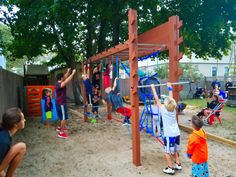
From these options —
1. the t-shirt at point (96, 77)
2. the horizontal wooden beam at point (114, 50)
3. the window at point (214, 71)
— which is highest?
the window at point (214, 71)

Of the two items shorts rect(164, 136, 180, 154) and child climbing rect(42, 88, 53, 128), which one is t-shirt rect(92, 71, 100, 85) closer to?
child climbing rect(42, 88, 53, 128)

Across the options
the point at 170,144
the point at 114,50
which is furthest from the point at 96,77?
the point at 170,144

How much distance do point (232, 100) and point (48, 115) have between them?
10523 mm

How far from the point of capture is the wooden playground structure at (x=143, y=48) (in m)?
4.88

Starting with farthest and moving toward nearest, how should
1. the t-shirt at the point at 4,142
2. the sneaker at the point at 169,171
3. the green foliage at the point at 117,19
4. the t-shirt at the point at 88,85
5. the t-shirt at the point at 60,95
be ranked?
the green foliage at the point at 117,19, the t-shirt at the point at 88,85, the t-shirt at the point at 60,95, the sneaker at the point at 169,171, the t-shirt at the point at 4,142

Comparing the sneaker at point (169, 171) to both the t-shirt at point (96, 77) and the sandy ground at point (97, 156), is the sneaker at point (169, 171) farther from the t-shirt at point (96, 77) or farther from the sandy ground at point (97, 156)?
the t-shirt at point (96, 77)

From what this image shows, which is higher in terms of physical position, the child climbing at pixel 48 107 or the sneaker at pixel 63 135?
the child climbing at pixel 48 107

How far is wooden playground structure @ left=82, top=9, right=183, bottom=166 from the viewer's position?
4883 millimetres

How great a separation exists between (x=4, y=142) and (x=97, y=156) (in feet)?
9.56

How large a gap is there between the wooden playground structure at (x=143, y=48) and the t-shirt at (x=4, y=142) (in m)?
2.61

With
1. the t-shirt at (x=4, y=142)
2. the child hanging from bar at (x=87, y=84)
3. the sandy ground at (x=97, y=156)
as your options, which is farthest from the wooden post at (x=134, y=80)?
the child hanging from bar at (x=87, y=84)

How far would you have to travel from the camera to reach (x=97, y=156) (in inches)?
215

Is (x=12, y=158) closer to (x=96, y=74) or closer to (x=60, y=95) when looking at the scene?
(x=60, y=95)

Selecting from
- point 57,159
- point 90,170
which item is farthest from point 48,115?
point 90,170
